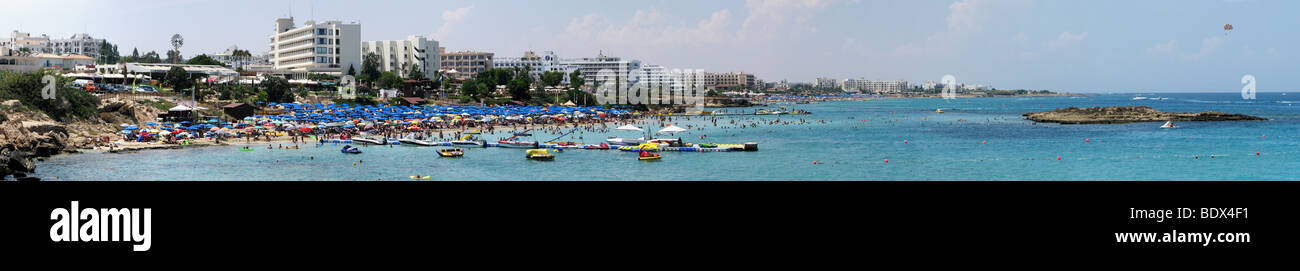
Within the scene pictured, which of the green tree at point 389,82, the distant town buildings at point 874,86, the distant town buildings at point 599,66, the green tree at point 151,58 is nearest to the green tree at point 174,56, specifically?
the green tree at point 151,58

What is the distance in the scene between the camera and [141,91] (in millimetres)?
38281

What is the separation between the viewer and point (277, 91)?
4197 centimetres


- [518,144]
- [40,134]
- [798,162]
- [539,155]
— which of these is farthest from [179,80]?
[798,162]

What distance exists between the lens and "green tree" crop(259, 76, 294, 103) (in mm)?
41688

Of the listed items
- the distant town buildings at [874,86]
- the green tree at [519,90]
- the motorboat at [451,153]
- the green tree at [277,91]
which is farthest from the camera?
the distant town buildings at [874,86]

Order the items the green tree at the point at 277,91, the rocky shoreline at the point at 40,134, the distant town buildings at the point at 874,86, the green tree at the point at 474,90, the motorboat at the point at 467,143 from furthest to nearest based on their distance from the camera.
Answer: the distant town buildings at the point at 874,86
the green tree at the point at 474,90
the green tree at the point at 277,91
the motorboat at the point at 467,143
the rocky shoreline at the point at 40,134

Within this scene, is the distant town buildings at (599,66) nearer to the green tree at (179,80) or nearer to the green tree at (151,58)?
the green tree at (151,58)

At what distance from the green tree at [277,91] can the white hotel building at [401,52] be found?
25.0m

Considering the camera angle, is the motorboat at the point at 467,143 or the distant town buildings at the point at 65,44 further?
the distant town buildings at the point at 65,44

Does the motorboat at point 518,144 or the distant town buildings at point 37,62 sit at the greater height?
the distant town buildings at point 37,62

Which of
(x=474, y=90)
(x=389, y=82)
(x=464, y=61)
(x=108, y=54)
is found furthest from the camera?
(x=464, y=61)

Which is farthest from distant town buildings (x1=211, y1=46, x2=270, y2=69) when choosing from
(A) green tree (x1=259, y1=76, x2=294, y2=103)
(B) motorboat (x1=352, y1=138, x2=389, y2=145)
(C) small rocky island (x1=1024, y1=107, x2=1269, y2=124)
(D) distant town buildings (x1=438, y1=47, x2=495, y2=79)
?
(C) small rocky island (x1=1024, y1=107, x2=1269, y2=124)

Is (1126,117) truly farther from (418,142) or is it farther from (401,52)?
(401,52)

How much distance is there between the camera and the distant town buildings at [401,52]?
224ft
